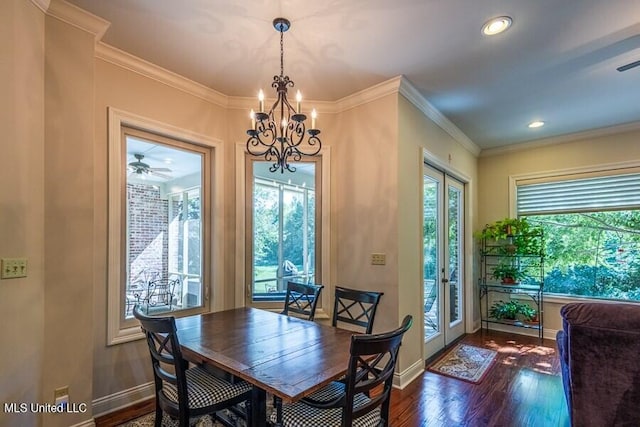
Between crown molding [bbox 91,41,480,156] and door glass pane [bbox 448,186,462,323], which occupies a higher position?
crown molding [bbox 91,41,480,156]

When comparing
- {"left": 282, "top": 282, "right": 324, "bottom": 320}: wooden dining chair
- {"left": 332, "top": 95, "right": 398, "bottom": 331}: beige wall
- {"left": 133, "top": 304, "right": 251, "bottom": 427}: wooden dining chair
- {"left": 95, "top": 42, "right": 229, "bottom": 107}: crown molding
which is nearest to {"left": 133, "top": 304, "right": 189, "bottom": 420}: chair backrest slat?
{"left": 133, "top": 304, "right": 251, "bottom": 427}: wooden dining chair

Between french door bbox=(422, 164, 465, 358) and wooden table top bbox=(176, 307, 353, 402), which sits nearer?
wooden table top bbox=(176, 307, 353, 402)

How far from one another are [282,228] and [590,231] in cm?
423

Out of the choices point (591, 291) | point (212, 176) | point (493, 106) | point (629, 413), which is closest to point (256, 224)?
point (212, 176)

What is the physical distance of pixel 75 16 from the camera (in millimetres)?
2184

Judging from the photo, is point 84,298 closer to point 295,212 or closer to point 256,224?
point 256,224

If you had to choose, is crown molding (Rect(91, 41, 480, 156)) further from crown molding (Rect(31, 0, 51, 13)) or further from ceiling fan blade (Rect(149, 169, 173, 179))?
ceiling fan blade (Rect(149, 169, 173, 179))

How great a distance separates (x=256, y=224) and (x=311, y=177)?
0.82m

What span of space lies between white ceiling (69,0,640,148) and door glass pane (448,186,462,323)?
1438mm

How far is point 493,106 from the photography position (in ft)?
12.0

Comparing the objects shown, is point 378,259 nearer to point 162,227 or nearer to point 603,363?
point 603,363

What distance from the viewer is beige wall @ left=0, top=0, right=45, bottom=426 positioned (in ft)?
5.65

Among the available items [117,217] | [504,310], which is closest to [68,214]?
[117,217]

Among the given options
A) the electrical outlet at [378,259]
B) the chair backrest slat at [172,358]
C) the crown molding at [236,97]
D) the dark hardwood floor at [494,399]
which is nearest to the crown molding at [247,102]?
the crown molding at [236,97]
